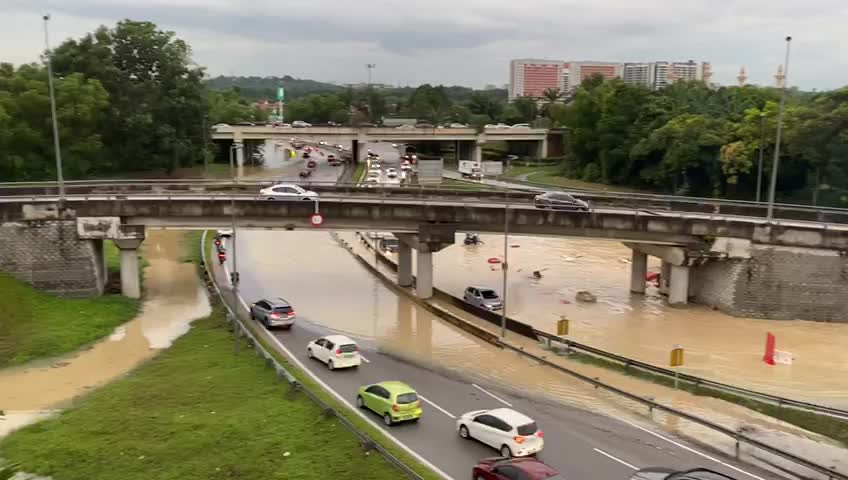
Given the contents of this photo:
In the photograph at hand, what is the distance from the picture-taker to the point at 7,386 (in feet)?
89.7

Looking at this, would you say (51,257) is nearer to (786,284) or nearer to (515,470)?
(515,470)

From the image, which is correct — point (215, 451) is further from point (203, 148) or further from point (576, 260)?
point (203, 148)

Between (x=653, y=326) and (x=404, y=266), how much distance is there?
52.6ft

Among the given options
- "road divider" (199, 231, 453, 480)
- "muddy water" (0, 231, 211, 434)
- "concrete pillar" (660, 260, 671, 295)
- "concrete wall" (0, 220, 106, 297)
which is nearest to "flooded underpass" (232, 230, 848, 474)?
"concrete pillar" (660, 260, 671, 295)

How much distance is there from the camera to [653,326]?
38.4m

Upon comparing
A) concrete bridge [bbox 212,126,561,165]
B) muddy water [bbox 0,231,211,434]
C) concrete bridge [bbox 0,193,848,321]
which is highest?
concrete bridge [bbox 212,126,561,165]

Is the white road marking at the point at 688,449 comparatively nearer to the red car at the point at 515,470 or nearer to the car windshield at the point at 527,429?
the car windshield at the point at 527,429

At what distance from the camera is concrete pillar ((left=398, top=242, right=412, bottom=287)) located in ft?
148

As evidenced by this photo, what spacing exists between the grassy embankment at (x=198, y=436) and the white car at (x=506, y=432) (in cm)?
257

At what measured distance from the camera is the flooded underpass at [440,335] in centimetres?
2353

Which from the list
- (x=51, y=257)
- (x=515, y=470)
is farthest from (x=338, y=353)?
(x=51, y=257)

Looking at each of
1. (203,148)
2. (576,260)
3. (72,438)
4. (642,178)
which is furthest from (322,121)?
(72,438)

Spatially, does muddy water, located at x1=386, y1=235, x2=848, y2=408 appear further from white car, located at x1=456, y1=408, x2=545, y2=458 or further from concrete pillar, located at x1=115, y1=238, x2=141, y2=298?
concrete pillar, located at x1=115, y1=238, x2=141, y2=298

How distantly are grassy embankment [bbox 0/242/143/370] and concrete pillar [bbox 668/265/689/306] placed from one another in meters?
31.6
